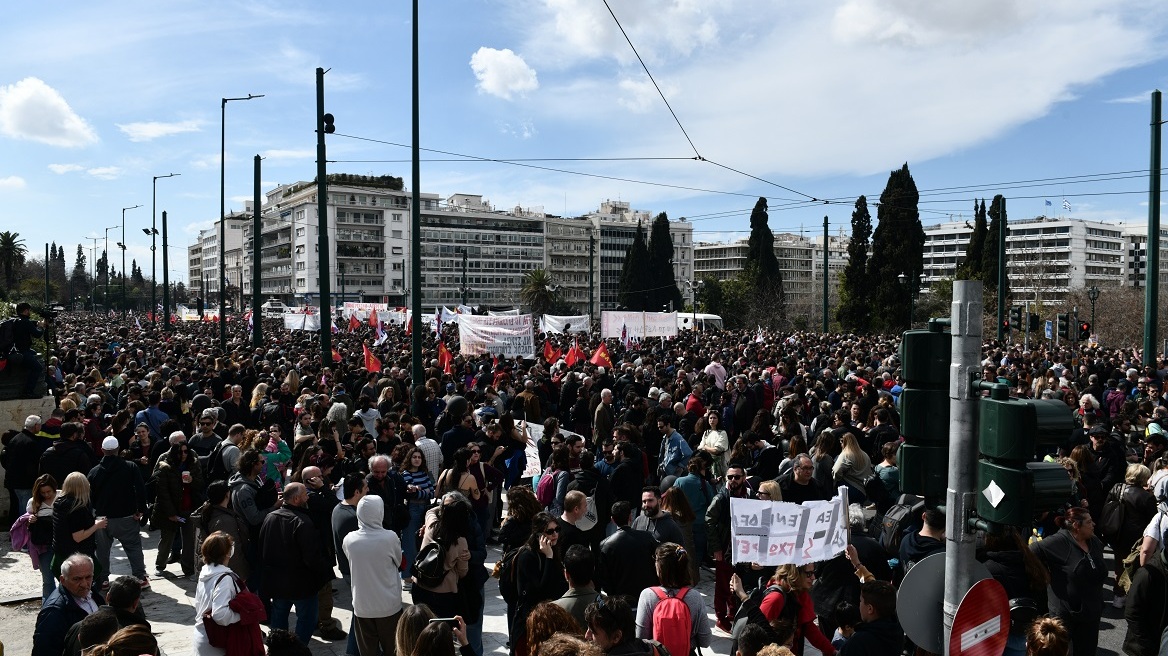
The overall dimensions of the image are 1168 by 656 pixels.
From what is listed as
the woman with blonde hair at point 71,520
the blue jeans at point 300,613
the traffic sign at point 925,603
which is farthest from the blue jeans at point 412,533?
the traffic sign at point 925,603

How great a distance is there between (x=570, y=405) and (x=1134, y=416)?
335 inches

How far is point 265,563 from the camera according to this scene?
22.6 ft

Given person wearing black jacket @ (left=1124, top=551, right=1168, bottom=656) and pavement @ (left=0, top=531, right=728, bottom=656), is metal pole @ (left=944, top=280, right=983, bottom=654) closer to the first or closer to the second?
person wearing black jacket @ (left=1124, top=551, right=1168, bottom=656)

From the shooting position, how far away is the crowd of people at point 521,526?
5266 mm

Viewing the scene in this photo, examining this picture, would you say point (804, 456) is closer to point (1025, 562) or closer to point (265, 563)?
point (1025, 562)

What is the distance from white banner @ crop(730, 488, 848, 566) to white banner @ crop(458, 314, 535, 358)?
14119 mm

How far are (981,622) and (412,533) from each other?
6219 millimetres

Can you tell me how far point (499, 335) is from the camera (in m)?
20.4

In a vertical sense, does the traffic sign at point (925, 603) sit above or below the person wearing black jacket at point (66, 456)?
above

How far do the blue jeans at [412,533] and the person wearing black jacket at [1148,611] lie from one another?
585cm

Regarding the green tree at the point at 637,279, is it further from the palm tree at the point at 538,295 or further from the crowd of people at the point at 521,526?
the crowd of people at the point at 521,526

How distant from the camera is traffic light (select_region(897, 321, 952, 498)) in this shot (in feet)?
13.7

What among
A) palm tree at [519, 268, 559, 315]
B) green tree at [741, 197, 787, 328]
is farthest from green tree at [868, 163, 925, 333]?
palm tree at [519, 268, 559, 315]

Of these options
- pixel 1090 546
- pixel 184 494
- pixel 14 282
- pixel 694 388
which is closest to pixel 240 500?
pixel 184 494
